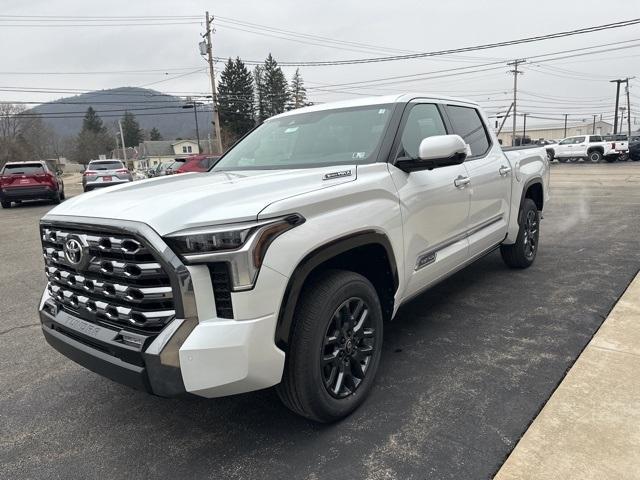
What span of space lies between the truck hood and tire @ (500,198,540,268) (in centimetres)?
315

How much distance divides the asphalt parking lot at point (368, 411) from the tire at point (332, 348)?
0.18m

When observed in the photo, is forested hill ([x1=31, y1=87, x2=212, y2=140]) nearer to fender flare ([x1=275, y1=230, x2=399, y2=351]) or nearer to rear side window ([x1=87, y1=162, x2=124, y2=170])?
rear side window ([x1=87, y1=162, x2=124, y2=170])

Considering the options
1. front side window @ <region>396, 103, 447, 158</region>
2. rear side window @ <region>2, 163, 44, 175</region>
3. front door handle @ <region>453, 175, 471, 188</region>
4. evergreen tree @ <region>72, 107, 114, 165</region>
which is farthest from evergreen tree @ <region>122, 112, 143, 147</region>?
front door handle @ <region>453, 175, 471, 188</region>

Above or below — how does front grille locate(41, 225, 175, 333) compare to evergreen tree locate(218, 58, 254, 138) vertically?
below

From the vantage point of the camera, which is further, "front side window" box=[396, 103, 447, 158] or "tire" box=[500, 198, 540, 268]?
"tire" box=[500, 198, 540, 268]

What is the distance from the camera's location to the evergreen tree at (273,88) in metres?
76.2

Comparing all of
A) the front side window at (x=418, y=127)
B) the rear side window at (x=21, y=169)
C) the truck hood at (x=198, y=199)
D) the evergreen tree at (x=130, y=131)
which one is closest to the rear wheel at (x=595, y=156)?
the rear side window at (x=21, y=169)

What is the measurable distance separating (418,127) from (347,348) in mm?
1838

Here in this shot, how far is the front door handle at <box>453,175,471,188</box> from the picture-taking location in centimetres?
376

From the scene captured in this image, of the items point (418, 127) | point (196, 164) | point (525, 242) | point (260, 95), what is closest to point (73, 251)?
point (418, 127)

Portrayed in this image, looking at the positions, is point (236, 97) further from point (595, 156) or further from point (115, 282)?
point (115, 282)

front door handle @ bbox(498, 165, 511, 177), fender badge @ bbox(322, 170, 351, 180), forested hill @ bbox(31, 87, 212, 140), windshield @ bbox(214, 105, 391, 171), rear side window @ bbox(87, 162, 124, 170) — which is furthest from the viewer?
forested hill @ bbox(31, 87, 212, 140)

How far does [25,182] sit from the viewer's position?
1543 centimetres

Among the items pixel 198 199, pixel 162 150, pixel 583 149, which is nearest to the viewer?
pixel 198 199
